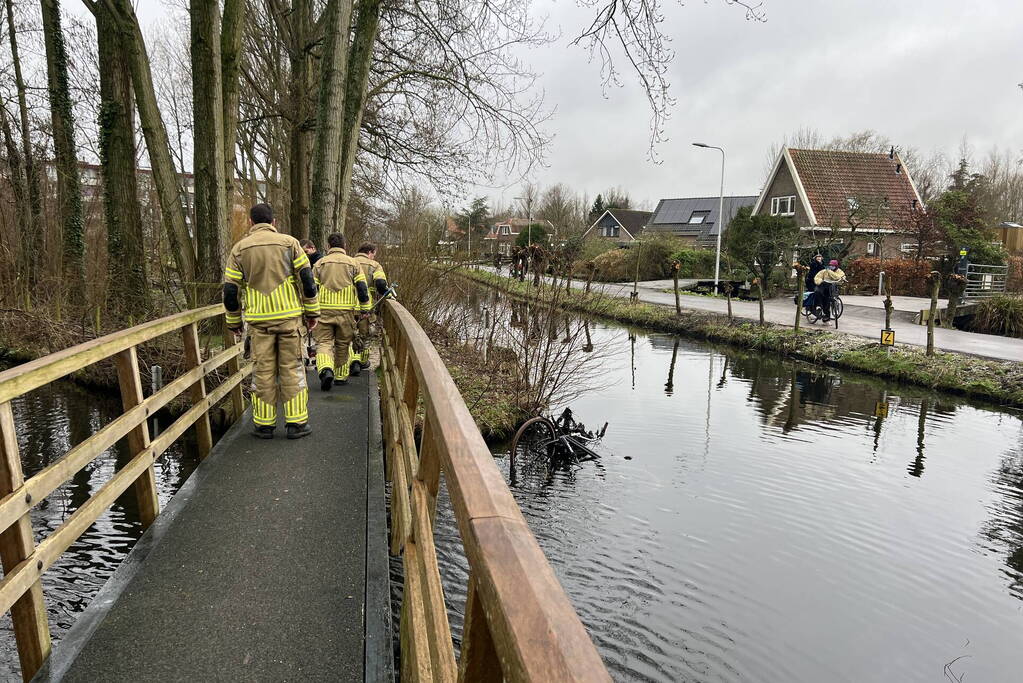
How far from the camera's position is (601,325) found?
970 inches

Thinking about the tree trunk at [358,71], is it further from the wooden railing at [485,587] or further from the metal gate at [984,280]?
the metal gate at [984,280]

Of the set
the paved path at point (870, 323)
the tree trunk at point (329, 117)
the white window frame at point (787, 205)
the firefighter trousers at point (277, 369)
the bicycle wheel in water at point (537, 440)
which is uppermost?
the white window frame at point (787, 205)

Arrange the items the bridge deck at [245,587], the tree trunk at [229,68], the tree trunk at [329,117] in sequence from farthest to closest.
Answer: the tree trunk at [329,117] < the tree trunk at [229,68] < the bridge deck at [245,587]

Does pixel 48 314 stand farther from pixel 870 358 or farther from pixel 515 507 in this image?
pixel 870 358

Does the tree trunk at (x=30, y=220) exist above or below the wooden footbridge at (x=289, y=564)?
above

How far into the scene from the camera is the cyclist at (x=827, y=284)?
63.8ft

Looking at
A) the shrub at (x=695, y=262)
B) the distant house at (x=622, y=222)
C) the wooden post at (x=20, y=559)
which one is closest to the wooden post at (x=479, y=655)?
the wooden post at (x=20, y=559)

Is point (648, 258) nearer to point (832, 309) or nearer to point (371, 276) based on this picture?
point (832, 309)

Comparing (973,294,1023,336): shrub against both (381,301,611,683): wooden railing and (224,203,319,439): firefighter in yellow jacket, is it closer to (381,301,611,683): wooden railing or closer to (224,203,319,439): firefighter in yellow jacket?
(224,203,319,439): firefighter in yellow jacket

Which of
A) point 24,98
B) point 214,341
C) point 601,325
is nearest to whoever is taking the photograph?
point 214,341

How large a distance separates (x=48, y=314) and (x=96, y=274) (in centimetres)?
102

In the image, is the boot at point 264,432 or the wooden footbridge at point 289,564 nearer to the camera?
the wooden footbridge at point 289,564

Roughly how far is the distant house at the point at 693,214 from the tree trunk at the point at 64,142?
4543 cm

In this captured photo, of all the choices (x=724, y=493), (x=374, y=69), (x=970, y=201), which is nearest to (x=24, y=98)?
(x=374, y=69)
